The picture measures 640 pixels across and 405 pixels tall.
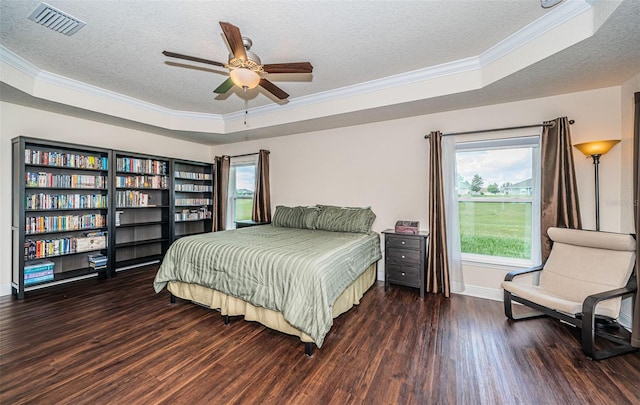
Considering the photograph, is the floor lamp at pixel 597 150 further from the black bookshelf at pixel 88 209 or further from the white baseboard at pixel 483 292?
the black bookshelf at pixel 88 209

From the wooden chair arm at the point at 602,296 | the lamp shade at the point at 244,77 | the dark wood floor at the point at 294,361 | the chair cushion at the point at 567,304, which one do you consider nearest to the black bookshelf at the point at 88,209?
the dark wood floor at the point at 294,361

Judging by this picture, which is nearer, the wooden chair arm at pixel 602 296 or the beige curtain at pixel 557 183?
the wooden chair arm at pixel 602 296

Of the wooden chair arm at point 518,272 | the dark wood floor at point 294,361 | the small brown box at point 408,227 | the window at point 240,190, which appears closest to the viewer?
the dark wood floor at point 294,361

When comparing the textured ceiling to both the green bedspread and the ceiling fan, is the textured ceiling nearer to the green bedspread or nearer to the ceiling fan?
the ceiling fan

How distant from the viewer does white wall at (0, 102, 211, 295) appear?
318cm

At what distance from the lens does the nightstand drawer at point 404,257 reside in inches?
128

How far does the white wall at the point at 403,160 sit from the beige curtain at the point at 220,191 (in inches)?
13.8

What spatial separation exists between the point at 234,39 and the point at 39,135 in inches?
142

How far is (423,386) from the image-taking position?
169cm

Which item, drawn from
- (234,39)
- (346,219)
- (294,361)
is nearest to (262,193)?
(346,219)

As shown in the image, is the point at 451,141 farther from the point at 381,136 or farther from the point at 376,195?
the point at 376,195

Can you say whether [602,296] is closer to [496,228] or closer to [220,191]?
[496,228]

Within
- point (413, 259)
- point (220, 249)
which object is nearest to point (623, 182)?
point (413, 259)

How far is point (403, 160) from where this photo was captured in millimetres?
3758
